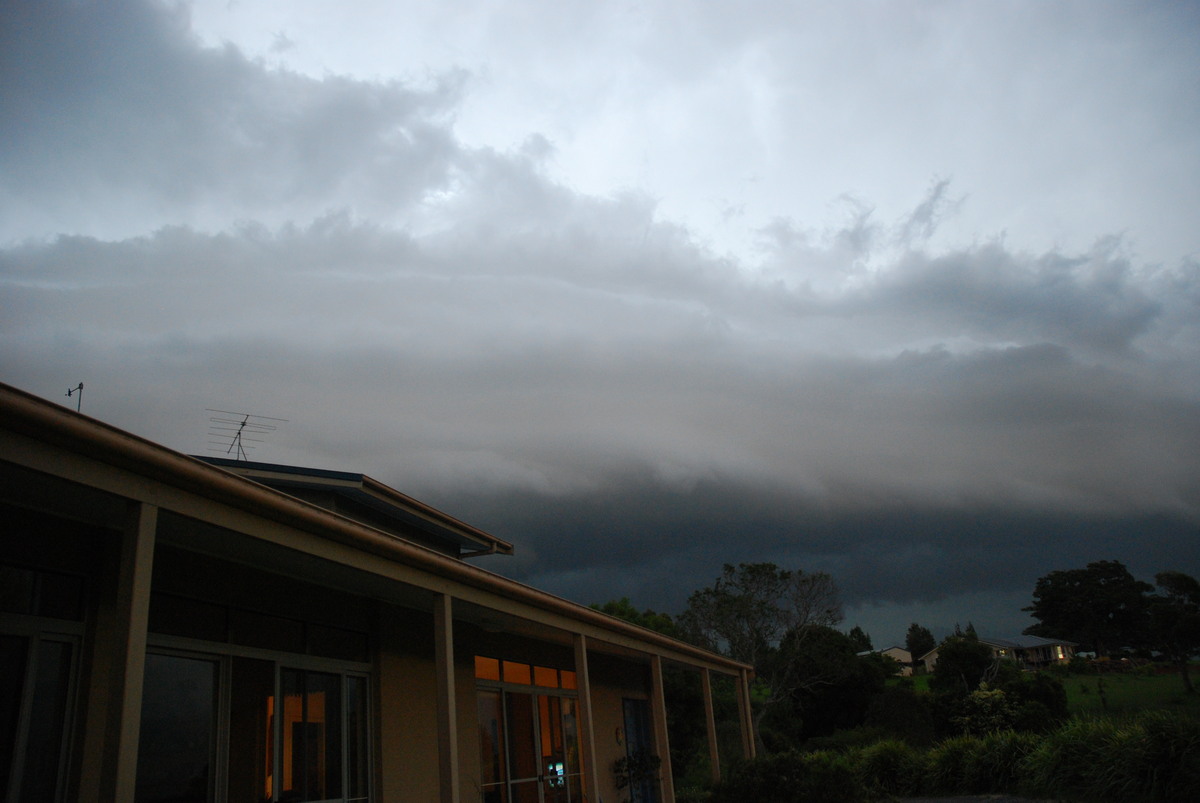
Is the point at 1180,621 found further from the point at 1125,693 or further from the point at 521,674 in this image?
the point at 521,674

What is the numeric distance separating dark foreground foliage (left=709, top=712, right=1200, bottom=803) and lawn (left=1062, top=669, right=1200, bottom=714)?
13.1m

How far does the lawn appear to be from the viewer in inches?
1094

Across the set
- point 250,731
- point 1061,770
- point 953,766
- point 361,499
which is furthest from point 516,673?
point 953,766

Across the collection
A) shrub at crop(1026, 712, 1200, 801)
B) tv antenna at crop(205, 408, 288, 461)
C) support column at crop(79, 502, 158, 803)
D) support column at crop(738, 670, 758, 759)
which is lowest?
shrub at crop(1026, 712, 1200, 801)

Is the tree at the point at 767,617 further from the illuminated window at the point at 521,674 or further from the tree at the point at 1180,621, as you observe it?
the illuminated window at the point at 521,674

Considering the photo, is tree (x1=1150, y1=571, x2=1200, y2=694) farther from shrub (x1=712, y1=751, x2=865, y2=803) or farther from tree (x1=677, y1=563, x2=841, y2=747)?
shrub (x1=712, y1=751, x2=865, y2=803)

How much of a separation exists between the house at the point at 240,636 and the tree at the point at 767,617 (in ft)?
75.9

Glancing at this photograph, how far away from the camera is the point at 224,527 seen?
504 centimetres

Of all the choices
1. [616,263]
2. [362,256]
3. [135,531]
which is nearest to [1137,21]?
[616,263]

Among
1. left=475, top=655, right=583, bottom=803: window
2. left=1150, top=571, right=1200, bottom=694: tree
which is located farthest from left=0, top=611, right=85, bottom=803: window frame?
left=1150, top=571, right=1200, bottom=694: tree

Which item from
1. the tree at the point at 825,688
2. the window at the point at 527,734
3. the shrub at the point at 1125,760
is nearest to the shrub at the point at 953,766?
the shrub at the point at 1125,760

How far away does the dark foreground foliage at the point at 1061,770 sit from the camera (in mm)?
10672

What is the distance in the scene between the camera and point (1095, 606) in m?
57.2

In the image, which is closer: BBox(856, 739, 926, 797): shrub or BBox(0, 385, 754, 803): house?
BBox(0, 385, 754, 803): house
